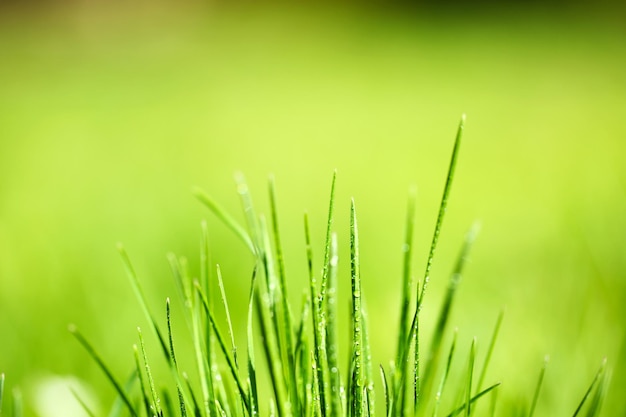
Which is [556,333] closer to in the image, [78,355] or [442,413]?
[442,413]

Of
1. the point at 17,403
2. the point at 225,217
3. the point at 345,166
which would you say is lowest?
the point at 17,403

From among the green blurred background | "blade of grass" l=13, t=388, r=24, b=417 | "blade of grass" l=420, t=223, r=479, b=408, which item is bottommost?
"blade of grass" l=13, t=388, r=24, b=417

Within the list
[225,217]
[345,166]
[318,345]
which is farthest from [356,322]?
[345,166]

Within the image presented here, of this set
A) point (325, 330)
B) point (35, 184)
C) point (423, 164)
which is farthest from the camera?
point (423, 164)

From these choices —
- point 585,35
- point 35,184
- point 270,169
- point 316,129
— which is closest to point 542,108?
point 316,129

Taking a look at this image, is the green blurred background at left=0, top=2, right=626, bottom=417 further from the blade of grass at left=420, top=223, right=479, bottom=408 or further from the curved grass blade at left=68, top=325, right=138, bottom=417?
the curved grass blade at left=68, top=325, right=138, bottom=417

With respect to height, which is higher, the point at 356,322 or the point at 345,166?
the point at 345,166

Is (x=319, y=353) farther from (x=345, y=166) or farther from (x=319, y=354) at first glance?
(x=345, y=166)

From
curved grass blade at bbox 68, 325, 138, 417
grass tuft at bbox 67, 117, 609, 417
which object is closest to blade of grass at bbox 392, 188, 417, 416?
grass tuft at bbox 67, 117, 609, 417
